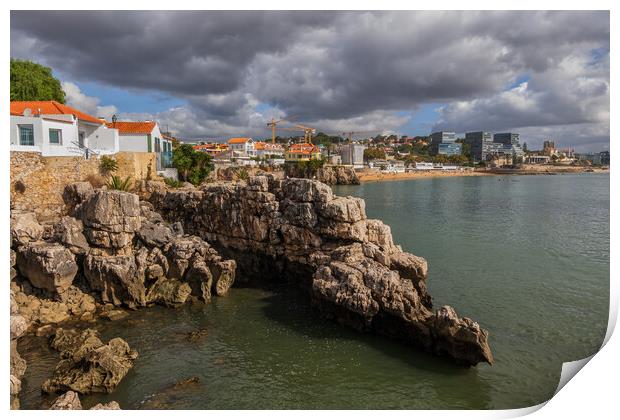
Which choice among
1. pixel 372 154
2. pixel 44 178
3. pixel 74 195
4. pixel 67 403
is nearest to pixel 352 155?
pixel 372 154

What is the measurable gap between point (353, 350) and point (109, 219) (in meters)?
14.7

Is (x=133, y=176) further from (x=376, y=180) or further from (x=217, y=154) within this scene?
(x=376, y=180)

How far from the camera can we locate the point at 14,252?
65.4 feet

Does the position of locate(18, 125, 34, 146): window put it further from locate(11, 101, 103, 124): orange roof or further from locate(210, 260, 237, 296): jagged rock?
locate(210, 260, 237, 296): jagged rock

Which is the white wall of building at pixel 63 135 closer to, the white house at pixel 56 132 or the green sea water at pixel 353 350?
the white house at pixel 56 132

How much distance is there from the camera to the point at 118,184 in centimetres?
3300

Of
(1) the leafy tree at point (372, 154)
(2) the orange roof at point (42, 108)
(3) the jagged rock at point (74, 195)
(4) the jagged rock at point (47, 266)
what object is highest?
(1) the leafy tree at point (372, 154)

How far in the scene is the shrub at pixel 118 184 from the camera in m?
32.9

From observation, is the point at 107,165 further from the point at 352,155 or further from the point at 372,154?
the point at 372,154

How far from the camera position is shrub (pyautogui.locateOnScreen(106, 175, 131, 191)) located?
1296 inches

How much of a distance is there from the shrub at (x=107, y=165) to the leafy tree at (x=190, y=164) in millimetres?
10508

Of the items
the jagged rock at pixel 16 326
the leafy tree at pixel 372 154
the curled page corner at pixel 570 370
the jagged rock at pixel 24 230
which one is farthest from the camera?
the leafy tree at pixel 372 154

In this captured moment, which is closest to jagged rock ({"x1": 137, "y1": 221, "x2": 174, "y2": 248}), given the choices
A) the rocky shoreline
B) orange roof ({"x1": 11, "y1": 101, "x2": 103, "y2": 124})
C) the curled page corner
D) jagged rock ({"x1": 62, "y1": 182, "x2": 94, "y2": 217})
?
the rocky shoreline

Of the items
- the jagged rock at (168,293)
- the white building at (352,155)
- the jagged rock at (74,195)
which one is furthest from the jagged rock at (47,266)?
the white building at (352,155)
